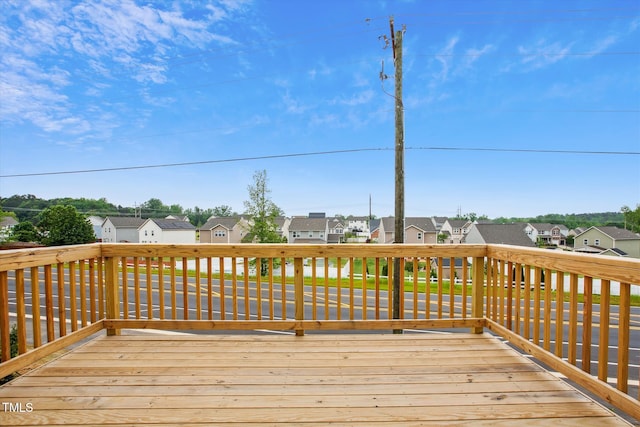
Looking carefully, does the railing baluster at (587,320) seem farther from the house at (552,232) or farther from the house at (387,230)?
the house at (552,232)

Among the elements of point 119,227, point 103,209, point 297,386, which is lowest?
point 297,386

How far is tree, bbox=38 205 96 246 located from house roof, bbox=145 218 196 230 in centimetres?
928

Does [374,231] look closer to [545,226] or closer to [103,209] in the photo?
[545,226]


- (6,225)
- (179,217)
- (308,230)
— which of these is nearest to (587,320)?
(179,217)

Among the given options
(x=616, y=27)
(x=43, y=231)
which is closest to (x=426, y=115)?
(x=616, y=27)

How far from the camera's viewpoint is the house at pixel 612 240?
2739 cm

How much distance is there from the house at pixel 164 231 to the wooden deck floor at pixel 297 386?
57.0ft

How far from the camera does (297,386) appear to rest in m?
2.00

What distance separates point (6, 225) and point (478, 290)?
27.1m

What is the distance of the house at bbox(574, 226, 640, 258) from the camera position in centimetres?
2739

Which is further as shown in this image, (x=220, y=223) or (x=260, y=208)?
(x=220, y=223)

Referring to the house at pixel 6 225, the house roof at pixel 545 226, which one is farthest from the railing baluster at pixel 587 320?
the house roof at pixel 545 226

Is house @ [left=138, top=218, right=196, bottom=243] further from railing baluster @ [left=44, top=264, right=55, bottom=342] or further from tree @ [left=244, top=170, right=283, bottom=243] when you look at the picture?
railing baluster @ [left=44, top=264, right=55, bottom=342]

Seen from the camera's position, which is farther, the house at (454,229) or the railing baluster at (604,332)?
the house at (454,229)
